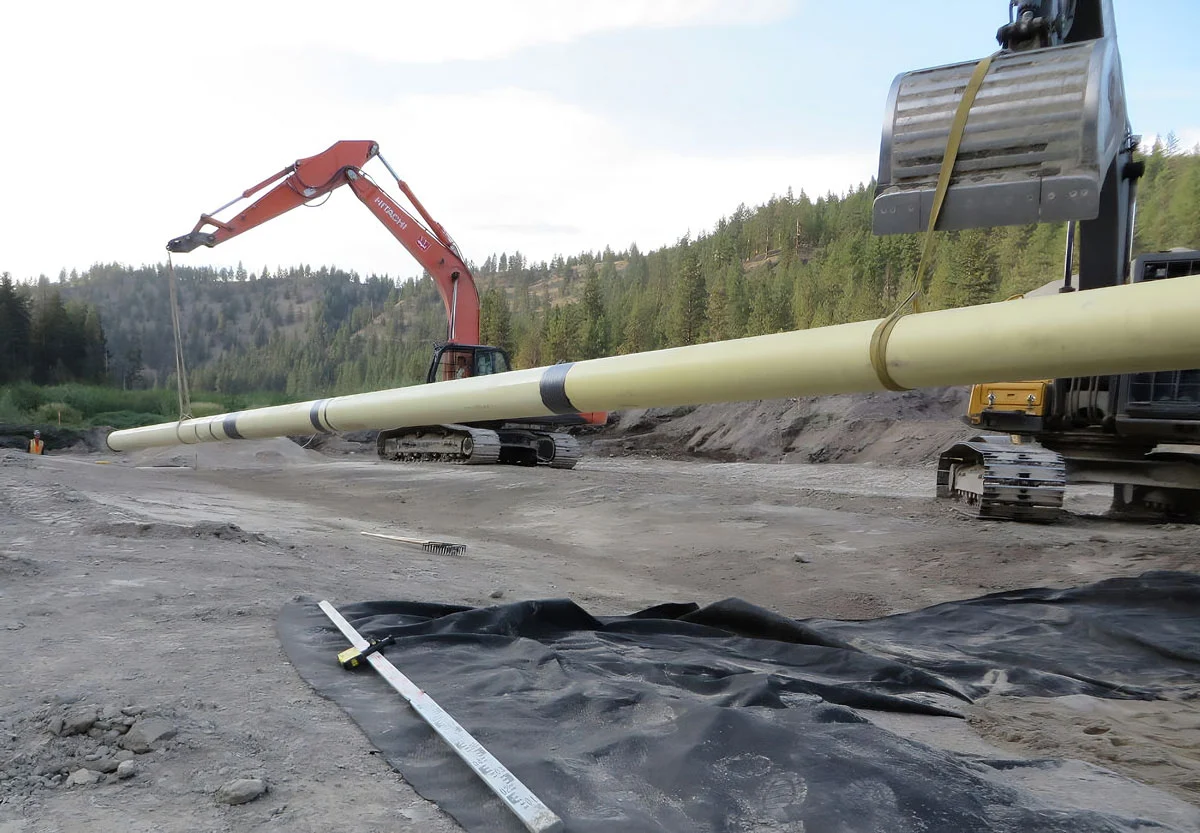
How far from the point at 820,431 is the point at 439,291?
494 inches

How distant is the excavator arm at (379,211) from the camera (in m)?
15.4

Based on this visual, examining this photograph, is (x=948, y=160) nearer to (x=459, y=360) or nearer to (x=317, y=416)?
(x=317, y=416)

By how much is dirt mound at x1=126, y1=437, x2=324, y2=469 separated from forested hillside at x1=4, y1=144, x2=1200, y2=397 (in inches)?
655

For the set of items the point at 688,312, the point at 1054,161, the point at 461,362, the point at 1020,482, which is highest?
the point at 688,312

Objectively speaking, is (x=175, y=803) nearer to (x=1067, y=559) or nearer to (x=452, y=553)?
(x=452, y=553)

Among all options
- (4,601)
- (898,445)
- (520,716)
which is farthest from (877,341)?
(898,445)

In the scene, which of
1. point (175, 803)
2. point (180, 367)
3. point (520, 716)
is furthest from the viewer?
point (180, 367)

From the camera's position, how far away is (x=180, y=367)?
9.69 m

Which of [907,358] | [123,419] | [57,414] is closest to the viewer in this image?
[907,358]

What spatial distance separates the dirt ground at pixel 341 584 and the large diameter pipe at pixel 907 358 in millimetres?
1310

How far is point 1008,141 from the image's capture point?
326cm

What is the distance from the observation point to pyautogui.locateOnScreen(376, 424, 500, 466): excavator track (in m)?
15.0

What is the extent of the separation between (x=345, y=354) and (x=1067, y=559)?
110 m

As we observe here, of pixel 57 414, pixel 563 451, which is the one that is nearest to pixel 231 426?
pixel 563 451
